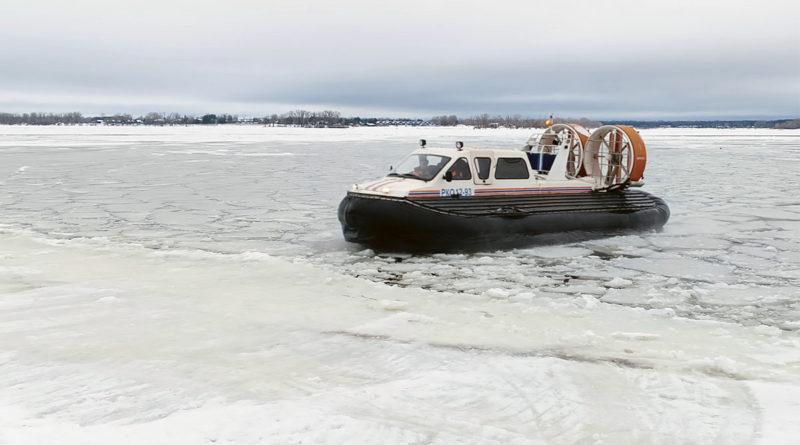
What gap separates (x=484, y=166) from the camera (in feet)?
28.5


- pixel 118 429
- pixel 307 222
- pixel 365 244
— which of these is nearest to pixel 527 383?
pixel 118 429

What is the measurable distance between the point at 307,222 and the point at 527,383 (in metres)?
6.72

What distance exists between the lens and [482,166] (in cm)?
868

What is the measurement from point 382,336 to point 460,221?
3.49 m

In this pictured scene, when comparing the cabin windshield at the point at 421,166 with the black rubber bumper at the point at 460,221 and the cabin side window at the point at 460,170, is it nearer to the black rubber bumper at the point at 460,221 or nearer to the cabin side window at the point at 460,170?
the cabin side window at the point at 460,170

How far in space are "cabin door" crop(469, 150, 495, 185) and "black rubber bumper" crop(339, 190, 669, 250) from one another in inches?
11.3

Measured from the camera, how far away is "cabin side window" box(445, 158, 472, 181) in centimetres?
842

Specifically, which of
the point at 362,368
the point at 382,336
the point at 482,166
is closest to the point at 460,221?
the point at 482,166

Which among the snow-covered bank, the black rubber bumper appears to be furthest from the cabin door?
the snow-covered bank

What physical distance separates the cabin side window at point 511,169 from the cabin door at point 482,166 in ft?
0.33

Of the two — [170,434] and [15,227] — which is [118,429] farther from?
[15,227]

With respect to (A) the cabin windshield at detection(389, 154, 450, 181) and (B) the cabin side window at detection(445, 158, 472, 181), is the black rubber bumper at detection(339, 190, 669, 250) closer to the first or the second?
(B) the cabin side window at detection(445, 158, 472, 181)

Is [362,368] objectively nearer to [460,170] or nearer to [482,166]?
[460,170]

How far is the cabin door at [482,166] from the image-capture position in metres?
8.58
